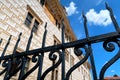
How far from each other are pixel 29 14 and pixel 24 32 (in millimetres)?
1858

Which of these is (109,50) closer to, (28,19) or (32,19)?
(28,19)

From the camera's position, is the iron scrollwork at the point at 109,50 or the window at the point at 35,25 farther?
the window at the point at 35,25

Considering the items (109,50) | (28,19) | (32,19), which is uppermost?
(32,19)

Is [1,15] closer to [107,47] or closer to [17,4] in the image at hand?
[17,4]

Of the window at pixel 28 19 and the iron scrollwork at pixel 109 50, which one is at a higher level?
the window at pixel 28 19

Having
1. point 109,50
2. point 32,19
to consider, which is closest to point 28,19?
point 32,19

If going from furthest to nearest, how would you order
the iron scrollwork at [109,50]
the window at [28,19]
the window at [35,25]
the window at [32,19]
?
the window at [35,25] < the window at [32,19] < the window at [28,19] < the iron scrollwork at [109,50]

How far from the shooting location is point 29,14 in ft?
27.3

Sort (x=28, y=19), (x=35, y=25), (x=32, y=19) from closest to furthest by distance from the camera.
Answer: (x=28, y=19) → (x=32, y=19) → (x=35, y=25)

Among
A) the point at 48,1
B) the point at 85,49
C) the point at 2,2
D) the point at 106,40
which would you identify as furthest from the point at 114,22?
the point at 48,1

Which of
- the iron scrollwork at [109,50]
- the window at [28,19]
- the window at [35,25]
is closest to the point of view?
the iron scrollwork at [109,50]

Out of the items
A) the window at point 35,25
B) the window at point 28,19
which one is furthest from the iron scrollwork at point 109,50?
the window at point 35,25

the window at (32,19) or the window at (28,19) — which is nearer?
the window at (28,19)

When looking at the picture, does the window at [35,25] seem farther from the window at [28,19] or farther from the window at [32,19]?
the window at [28,19]
